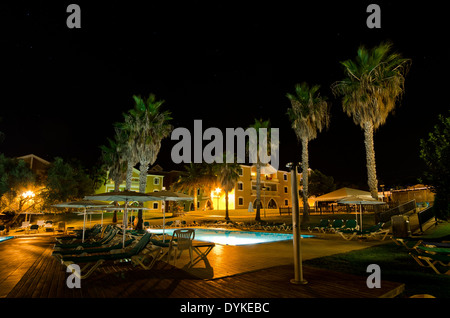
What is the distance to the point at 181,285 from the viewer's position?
511 centimetres

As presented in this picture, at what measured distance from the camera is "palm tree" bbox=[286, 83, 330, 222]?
22312 mm

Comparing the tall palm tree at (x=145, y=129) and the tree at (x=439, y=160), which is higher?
the tall palm tree at (x=145, y=129)

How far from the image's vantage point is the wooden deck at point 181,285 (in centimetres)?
449

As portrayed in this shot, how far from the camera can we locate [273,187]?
53719mm

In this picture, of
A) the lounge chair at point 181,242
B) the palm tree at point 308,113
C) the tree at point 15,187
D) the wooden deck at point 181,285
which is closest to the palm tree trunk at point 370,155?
the palm tree at point 308,113

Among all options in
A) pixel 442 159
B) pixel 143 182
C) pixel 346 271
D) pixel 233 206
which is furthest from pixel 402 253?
pixel 233 206

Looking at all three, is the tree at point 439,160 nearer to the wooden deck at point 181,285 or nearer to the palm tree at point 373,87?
the wooden deck at point 181,285

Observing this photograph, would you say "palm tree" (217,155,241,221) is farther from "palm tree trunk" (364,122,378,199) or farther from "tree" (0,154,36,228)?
"tree" (0,154,36,228)

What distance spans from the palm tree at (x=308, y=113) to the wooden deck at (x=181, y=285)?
17.4 m

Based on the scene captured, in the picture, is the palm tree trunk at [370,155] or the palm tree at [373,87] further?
the palm tree trunk at [370,155]

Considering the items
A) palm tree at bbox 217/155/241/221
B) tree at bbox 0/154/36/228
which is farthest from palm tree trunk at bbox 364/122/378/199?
tree at bbox 0/154/36/228

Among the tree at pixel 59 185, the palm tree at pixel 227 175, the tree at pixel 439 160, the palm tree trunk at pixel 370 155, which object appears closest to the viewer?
the tree at pixel 439 160
